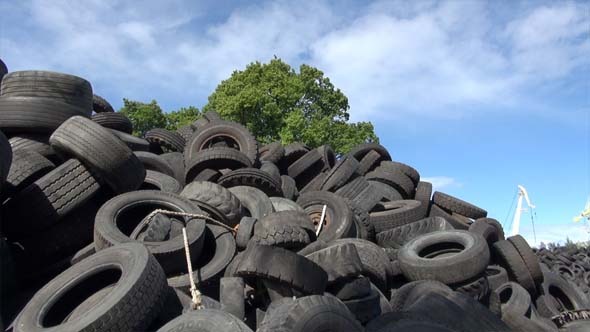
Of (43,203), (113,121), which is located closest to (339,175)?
(113,121)

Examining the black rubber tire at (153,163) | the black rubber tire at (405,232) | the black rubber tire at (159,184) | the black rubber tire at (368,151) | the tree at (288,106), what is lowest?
the black rubber tire at (159,184)

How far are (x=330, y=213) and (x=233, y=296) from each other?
114 inches

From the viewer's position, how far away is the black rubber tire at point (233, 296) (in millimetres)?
4398

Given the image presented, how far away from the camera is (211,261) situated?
17.7 feet

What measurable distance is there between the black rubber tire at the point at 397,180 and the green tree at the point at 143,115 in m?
21.7

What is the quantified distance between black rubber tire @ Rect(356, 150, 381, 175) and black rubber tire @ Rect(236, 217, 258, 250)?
5095 millimetres

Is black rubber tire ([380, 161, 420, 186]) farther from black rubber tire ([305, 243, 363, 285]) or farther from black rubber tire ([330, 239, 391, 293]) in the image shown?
black rubber tire ([305, 243, 363, 285])

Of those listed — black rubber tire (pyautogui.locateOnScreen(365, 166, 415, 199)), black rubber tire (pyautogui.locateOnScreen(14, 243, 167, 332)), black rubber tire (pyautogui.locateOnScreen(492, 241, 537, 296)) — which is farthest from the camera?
black rubber tire (pyautogui.locateOnScreen(365, 166, 415, 199))

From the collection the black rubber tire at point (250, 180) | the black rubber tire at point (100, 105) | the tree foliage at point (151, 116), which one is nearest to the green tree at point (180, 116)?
the tree foliage at point (151, 116)

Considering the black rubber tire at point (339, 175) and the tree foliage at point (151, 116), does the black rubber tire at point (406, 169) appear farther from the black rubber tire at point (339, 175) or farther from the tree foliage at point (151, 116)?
the tree foliage at point (151, 116)

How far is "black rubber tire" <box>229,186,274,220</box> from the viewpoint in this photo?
21.8 feet

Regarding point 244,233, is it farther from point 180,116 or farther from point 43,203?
point 180,116

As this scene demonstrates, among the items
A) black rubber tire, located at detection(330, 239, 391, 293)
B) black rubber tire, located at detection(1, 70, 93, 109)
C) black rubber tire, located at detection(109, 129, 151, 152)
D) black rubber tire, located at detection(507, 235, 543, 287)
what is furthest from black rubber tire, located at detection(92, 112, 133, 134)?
black rubber tire, located at detection(507, 235, 543, 287)

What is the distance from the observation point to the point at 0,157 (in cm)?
461
